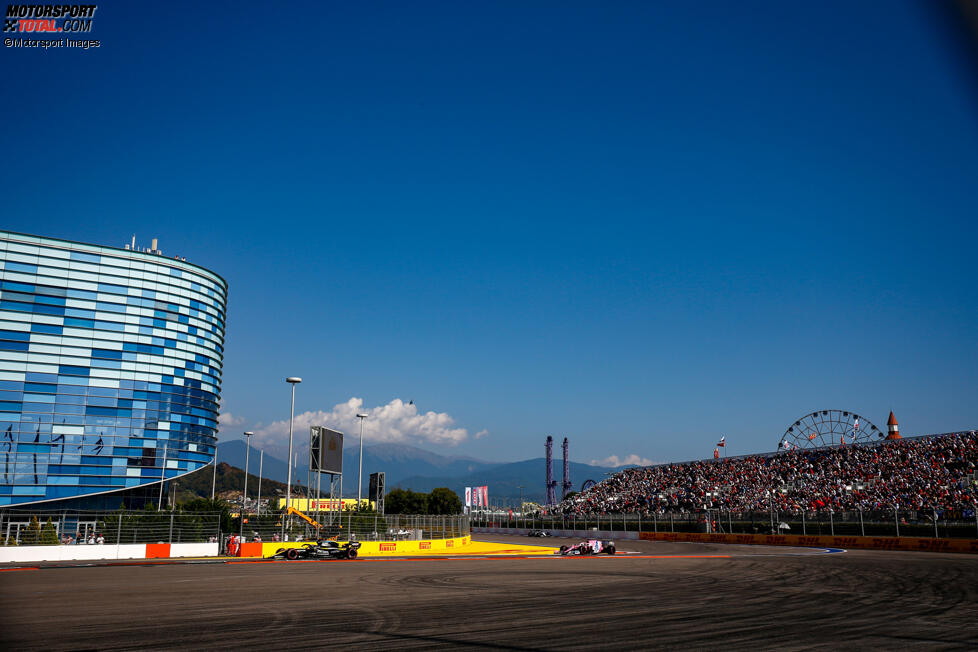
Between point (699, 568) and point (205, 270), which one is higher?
point (205, 270)

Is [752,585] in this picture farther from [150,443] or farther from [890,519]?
[150,443]

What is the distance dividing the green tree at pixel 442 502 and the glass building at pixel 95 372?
45922mm

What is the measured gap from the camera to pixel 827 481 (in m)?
60.4

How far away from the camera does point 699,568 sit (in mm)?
28375

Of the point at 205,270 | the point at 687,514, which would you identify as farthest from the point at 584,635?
the point at 205,270

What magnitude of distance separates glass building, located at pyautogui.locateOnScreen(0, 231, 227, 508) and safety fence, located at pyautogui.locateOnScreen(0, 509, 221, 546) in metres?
84.7

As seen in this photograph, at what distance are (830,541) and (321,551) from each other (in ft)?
111

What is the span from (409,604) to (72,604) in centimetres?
760

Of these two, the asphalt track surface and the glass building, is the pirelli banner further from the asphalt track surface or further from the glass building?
the glass building

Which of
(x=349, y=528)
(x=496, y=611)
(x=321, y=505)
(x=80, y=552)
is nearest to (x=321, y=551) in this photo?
(x=349, y=528)

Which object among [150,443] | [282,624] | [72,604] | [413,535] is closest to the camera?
[282,624]

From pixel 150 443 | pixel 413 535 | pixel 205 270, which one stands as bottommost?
pixel 413 535

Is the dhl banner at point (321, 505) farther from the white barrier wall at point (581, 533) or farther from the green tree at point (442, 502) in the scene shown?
the white barrier wall at point (581, 533)

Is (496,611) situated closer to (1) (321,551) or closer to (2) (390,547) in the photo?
(1) (321,551)
